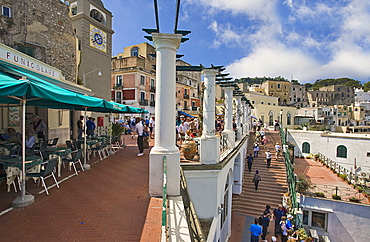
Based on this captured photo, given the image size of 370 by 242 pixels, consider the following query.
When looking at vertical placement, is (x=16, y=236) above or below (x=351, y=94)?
below

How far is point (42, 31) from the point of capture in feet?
44.1

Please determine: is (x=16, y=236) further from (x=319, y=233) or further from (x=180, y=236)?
(x=319, y=233)

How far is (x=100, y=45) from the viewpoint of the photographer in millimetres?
22172

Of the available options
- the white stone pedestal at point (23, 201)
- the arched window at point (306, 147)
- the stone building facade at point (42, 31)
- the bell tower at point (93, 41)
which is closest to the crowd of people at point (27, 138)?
the white stone pedestal at point (23, 201)

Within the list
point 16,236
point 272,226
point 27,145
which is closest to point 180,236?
point 16,236

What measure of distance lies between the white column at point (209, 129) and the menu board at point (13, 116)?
9567 millimetres

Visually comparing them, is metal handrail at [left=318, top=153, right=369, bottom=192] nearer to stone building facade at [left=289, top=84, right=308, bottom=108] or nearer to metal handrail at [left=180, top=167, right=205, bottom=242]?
metal handrail at [left=180, top=167, right=205, bottom=242]

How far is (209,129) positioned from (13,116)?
9.94 m

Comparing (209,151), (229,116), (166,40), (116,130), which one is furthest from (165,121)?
(116,130)

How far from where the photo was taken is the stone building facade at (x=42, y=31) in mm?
12125

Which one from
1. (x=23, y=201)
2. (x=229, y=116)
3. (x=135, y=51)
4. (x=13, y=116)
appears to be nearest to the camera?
(x=23, y=201)

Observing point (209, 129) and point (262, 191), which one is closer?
point (209, 129)

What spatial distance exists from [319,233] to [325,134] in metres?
18.8

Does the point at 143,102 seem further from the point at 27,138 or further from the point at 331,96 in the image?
the point at 331,96
